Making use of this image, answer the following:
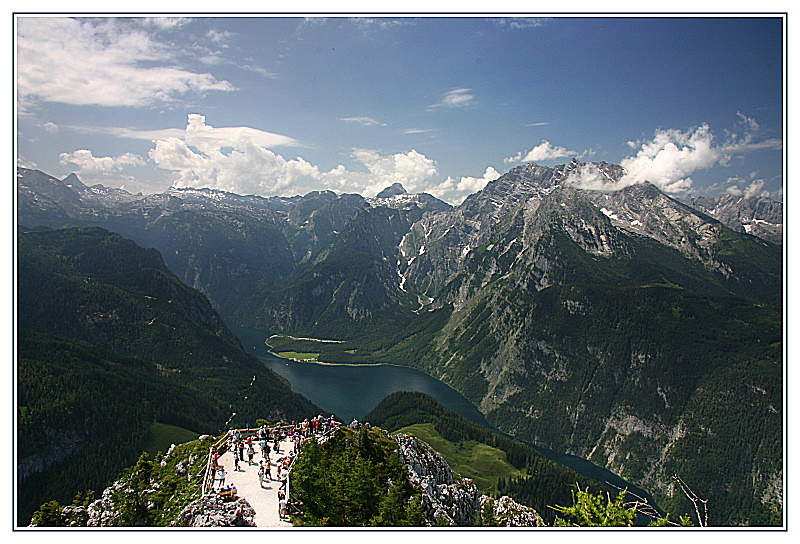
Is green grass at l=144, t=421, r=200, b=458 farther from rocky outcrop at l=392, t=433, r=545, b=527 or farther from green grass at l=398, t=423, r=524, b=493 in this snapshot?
rocky outcrop at l=392, t=433, r=545, b=527

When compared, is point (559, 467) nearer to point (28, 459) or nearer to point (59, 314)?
point (28, 459)

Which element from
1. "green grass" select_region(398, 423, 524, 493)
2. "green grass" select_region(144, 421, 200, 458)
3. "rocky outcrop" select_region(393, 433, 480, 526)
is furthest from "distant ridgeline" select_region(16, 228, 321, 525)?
"green grass" select_region(398, 423, 524, 493)

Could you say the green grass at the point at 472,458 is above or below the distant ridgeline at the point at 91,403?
below

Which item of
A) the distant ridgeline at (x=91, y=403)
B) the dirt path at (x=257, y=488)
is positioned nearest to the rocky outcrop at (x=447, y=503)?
the dirt path at (x=257, y=488)

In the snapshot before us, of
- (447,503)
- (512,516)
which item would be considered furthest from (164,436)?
(512,516)

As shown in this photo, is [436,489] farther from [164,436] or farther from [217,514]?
[164,436]

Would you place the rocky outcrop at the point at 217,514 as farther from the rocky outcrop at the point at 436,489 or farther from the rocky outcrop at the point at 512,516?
the rocky outcrop at the point at 512,516
